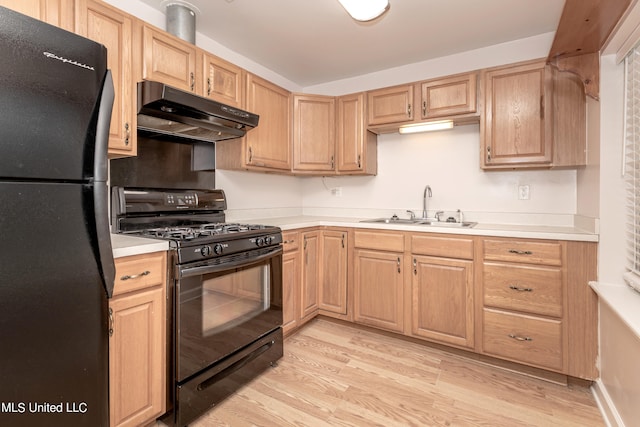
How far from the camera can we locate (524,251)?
80.0 inches

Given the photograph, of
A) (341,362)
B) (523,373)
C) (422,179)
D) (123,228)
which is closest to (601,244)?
(523,373)

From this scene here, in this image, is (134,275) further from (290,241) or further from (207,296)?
(290,241)

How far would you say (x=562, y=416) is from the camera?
1.67 meters

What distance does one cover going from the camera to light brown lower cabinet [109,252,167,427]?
1375 mm

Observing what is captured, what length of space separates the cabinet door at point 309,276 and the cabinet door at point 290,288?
0.27 feet

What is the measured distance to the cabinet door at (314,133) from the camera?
9.75ft

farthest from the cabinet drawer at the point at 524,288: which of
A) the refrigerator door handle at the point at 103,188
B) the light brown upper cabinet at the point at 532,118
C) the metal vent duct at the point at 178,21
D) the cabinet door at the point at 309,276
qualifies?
the metal vent duct at the point at 178,21

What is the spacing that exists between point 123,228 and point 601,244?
2.89 meters

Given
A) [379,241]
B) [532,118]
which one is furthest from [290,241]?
[532,118]

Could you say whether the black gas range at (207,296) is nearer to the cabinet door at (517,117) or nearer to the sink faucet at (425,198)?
the sink faucet at (425,198)

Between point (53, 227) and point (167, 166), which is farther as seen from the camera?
point (167, 166)

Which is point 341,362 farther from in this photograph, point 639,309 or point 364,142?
point 364,142

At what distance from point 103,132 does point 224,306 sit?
3.62ft

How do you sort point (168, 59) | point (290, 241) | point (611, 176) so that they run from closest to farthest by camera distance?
point (611, 176) < point (168, 59) < point (290, 241)
